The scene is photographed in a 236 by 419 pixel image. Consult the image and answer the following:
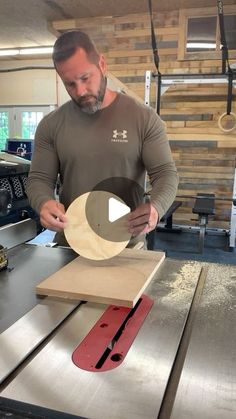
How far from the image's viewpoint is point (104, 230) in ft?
3.83

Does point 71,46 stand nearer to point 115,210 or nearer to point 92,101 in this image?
point 92,101

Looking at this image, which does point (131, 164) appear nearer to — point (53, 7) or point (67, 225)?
point (67, 225)

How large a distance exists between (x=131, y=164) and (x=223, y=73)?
2.94m

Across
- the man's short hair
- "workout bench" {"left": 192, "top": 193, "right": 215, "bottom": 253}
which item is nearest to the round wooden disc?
the man's short hair

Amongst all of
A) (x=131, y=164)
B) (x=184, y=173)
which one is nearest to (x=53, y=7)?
(x=184, y=173)

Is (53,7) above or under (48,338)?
above

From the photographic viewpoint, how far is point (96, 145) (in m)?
1.36

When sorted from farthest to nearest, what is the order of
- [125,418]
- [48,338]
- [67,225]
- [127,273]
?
1. [67,225]
2. [127,273]
3. [48,338]
4. [125,418]

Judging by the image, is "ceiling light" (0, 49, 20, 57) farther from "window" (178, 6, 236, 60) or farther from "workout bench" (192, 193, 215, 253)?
"workout bench" (192, 193, 215, 253)

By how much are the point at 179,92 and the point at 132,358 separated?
4.26 metres

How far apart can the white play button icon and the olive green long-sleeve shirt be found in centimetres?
16

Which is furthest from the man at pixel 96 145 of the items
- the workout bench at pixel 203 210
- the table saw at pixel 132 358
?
the workout bench at pixel 203 210

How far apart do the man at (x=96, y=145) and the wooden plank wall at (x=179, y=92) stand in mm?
3100

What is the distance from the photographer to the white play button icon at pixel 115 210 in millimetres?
1190
